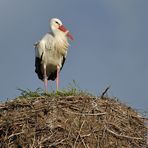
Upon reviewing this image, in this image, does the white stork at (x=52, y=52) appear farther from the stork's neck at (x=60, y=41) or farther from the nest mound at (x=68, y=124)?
the nest mound at (x=68, y=124)

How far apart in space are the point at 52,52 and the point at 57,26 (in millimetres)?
627

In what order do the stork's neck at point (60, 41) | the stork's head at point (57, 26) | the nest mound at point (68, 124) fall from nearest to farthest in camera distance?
the nest mound at point (68, 124), the stork's neck at point (60, 41), the stork's head at point (57, 26)

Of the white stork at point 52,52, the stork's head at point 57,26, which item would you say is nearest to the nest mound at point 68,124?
the white stork at point 52,52

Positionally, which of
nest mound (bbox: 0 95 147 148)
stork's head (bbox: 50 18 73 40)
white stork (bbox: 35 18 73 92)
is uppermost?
stork's head (bbox: 50 18 73 40)

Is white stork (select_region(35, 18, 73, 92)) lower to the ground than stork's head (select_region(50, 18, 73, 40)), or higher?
lower

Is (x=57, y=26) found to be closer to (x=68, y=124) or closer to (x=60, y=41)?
(x=60, y=41)

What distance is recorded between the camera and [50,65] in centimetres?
1231

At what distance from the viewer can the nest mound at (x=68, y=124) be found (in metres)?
8.98

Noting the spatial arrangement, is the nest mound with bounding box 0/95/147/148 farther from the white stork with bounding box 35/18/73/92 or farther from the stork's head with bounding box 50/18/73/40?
the stork's head with bounding box 50/18/73/40

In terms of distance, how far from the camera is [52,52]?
12141mm

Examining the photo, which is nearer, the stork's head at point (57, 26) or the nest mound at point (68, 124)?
the nest mound at point (68, 124)

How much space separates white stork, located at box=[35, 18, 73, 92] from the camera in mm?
12094

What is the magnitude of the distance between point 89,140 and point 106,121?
41cm

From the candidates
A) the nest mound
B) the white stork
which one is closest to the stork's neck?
the white stork
